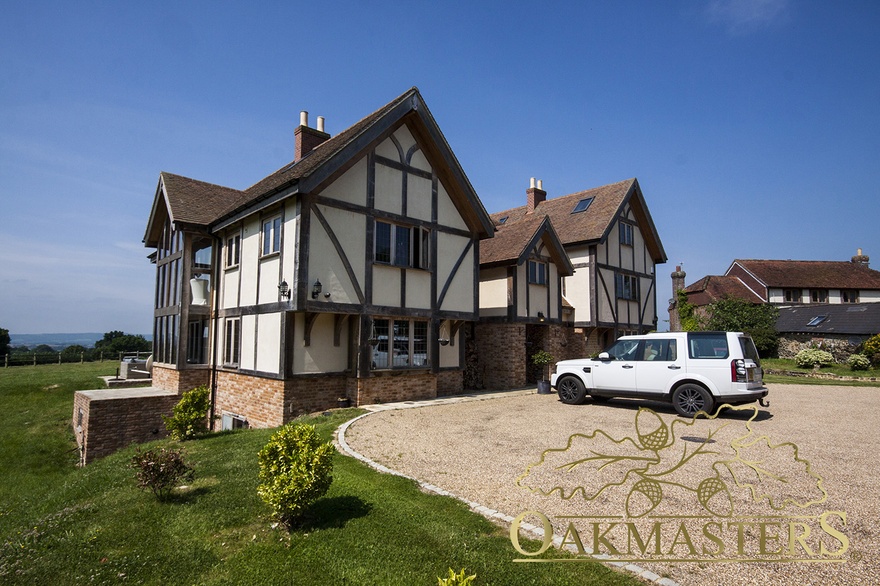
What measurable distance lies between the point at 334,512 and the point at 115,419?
41.2 ft

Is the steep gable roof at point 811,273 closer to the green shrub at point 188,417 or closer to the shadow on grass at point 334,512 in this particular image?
the green shrub at point 188,417

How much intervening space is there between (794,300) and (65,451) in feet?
176

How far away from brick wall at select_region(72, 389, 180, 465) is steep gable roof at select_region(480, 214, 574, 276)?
510 inches

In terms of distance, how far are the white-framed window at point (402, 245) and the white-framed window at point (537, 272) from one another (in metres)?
5.94

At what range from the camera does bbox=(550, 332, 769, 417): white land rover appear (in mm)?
11555

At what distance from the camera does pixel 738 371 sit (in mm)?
11469

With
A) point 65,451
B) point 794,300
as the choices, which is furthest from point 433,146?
point 794,300

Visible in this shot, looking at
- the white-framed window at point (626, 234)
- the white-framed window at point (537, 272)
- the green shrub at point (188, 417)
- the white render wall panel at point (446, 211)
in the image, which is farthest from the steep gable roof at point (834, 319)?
the green shrub at point (188, 417)

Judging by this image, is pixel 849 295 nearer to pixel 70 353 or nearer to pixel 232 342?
pixel 232 342

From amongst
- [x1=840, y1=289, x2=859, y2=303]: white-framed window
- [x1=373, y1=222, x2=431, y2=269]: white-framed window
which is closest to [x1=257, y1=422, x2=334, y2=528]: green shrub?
[x1=373, y1=222, x2=431, y2=269]: white-framed window

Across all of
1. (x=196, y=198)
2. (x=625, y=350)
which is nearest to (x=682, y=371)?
(x=625, y=350)

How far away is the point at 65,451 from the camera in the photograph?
15773 mm

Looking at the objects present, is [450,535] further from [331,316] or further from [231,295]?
[231,295]

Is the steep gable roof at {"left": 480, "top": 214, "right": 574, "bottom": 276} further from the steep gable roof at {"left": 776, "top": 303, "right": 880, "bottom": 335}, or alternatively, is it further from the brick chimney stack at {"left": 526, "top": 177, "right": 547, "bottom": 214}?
the steep gable roof at {"left": 776, "top": 303, "right": 880, "bottom": 335}
